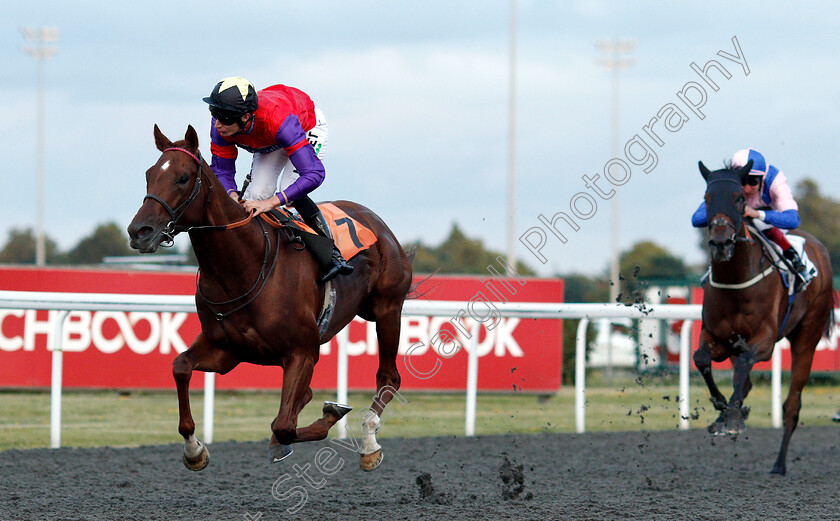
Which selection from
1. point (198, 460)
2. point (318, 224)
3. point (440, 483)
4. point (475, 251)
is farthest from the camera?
point (475, 251)

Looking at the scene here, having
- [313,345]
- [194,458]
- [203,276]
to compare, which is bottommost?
[194,458]

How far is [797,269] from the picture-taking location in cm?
643

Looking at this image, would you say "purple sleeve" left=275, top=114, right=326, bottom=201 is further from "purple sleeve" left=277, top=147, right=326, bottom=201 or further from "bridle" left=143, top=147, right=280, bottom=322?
"bridle" left=143, top=147, right=280, bottom=322

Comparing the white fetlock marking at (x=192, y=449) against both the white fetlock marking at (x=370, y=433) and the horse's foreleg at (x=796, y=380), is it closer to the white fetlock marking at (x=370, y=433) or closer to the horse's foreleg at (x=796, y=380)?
the white fetlock marking at (x=370, y=433)

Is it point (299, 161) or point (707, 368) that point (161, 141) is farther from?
point (707, 368)

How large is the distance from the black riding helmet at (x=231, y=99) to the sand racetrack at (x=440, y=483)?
1.84 metres

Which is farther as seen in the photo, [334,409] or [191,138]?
[334,409]

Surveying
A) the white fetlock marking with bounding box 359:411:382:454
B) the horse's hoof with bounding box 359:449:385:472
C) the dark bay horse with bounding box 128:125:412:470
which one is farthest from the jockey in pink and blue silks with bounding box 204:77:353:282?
the horse's hoof with bounding box 359:449:385:472

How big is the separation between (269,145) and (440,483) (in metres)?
2.27

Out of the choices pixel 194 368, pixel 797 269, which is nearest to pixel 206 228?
pixel 194 368

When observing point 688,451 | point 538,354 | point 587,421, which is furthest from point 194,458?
point 538,354

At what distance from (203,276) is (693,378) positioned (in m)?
8.54

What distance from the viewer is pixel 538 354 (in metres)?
10.9

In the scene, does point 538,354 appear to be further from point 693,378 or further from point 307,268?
point 307,268
